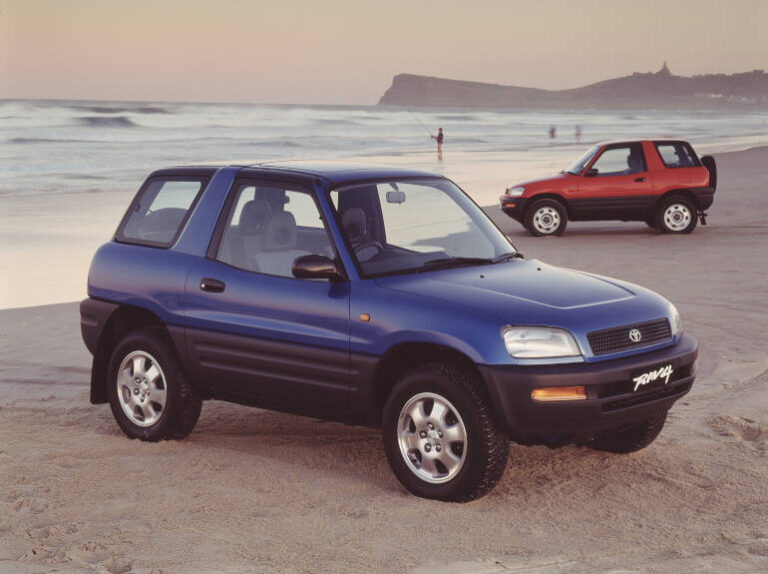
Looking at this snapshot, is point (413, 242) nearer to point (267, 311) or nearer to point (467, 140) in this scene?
point (267, 311)

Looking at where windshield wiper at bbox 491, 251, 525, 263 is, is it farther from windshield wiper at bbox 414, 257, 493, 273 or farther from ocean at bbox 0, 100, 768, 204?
ocean at bbox 0, 100, 768, 204

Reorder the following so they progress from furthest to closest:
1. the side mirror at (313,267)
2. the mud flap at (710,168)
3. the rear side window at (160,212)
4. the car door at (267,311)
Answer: the mud flap at (710,168) < the rear side window at (160,212) < the car door at (267,311) < the side mirror at (313,267)

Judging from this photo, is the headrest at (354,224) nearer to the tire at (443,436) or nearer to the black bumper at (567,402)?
the tire at (443,436)

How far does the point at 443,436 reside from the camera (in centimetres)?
582

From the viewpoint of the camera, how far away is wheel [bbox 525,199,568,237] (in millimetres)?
19594

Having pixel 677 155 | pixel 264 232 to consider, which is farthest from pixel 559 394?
pixel 677 155

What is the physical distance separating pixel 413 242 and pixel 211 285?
4.12ft

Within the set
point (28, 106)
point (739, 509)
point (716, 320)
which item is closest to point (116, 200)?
point (716, 320)

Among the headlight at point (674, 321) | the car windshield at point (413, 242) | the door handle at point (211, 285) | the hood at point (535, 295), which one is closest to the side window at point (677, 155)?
the car windshield at point (413, 242)

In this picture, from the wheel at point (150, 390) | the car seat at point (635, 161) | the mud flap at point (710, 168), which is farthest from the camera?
the car seat at point (635, 161)

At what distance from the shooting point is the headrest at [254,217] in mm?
6930

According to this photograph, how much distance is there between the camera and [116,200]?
27.6 m

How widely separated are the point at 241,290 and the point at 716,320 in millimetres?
6020

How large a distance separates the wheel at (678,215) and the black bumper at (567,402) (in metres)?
14.1
